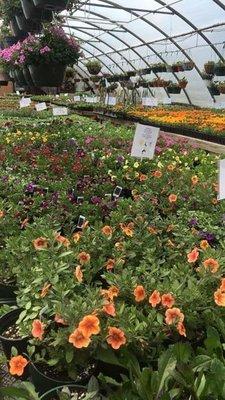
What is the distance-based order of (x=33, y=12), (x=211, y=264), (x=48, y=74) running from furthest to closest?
(x=48, y=74) < (x=33, y=12) < (x=211, y=264)

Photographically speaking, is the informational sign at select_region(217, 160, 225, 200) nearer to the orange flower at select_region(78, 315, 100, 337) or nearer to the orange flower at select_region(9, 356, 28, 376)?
the orange flower at select_region(78, 315, 100, 337)

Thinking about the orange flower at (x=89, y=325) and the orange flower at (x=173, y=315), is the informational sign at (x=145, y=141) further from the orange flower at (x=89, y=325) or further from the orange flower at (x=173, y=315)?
the orange flower at (x=89, y=325)

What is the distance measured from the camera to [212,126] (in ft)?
20.2

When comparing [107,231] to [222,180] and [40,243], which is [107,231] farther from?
[222,180]

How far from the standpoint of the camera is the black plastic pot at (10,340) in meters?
1.62

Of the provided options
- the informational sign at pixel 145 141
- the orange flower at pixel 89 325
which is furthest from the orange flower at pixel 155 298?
the informational sign at pixel 145 141

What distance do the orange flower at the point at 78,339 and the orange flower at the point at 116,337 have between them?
3.1 inches

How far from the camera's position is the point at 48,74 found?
514 cm

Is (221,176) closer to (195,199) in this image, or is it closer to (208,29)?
(195,199)

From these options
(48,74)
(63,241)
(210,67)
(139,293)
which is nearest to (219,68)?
(210,67)

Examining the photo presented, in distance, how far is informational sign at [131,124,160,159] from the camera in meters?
3.05

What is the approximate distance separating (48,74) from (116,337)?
4.30 metres

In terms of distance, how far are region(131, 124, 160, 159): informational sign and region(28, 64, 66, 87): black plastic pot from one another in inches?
93.0

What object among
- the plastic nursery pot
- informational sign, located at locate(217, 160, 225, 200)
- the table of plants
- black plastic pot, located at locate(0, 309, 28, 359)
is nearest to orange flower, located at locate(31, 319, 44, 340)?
the table of plants
